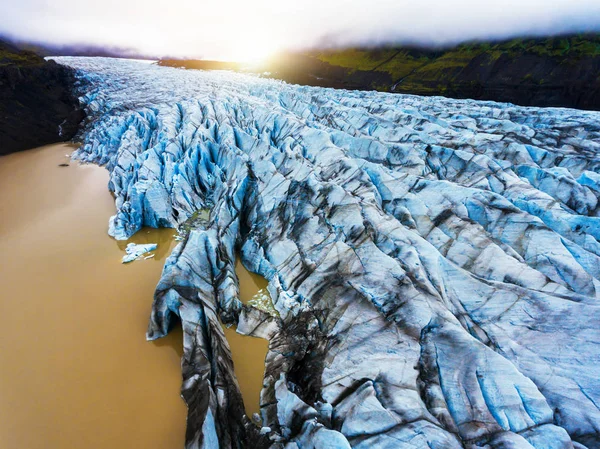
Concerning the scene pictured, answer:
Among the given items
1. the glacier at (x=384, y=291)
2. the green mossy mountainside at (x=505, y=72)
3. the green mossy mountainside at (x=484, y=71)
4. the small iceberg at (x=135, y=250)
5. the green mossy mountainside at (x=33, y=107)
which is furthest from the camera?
the green mossy mountainside at (x=484, y=71)

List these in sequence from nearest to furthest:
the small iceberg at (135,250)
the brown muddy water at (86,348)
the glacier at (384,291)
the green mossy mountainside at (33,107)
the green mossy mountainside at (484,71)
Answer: the glacier at (384,291) < the brown muddy water at (86,348) < the small iceberg at (135,250) < the green mossy mountainside at (33,107) < the green mossy mountainside at (484,71)

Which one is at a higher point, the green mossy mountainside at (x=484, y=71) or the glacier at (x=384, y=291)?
the green mossy mountainside at (x=484, y=71)

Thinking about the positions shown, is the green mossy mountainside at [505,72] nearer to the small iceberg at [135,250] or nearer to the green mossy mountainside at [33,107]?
the green mossy mountainside at [33,107]

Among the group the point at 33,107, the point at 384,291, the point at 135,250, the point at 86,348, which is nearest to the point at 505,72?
the point at 384,291

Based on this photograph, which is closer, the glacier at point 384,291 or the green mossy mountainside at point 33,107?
the glacier at point 384,291

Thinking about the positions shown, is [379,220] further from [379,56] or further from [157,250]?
[379,56]

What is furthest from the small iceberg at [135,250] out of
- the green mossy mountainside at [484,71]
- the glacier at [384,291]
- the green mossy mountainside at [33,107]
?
the green mossy mountainside at [484,71]

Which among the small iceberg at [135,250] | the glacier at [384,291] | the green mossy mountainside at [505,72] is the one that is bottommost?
the small iceberg at [135,250]
